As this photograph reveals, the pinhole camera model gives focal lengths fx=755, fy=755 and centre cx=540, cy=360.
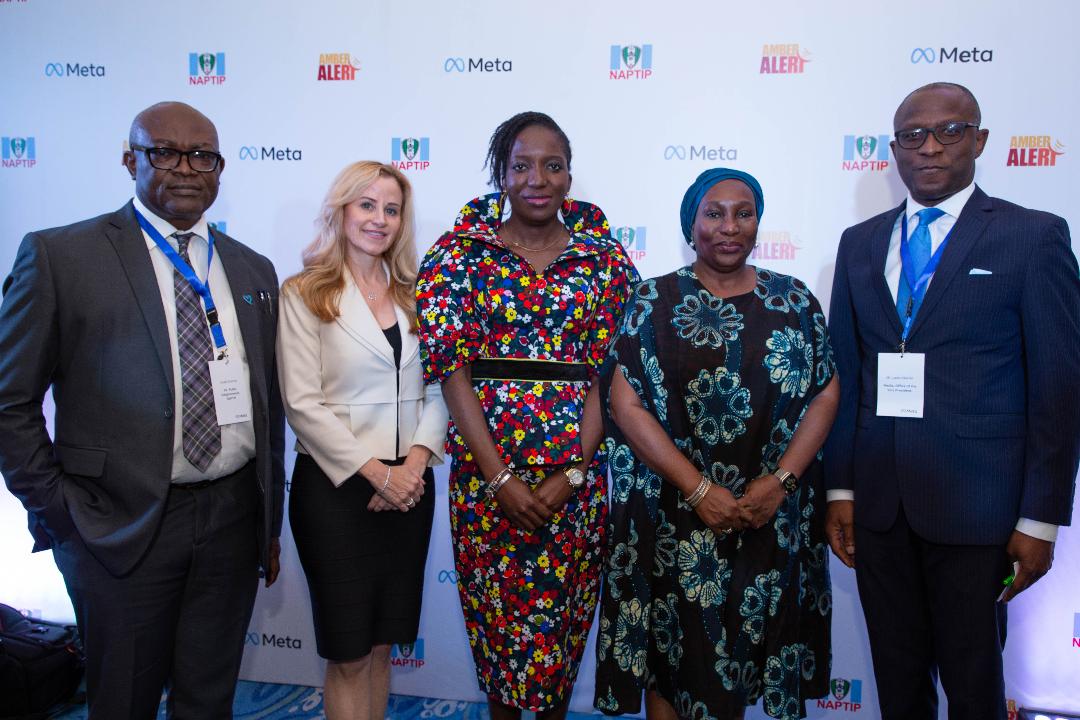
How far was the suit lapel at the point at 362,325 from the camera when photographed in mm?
2111

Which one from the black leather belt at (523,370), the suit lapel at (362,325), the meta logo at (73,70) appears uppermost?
the meta logo at (73,70)

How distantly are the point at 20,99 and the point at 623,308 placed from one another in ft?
9.74

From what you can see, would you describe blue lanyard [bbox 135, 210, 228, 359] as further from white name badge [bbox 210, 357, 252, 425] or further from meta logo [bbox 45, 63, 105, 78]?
meta logo [bbox 45, 63, 105, 78]

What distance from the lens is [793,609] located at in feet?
6.30

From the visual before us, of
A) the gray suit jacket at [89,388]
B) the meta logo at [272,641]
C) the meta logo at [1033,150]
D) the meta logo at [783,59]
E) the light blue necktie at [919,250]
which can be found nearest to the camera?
the gray suit jacket at [89,388]

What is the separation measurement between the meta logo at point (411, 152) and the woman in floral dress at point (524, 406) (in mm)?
1073

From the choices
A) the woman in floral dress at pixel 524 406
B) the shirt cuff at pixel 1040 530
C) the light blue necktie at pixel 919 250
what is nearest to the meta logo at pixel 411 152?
the woman in floral dress at pixel 524 406

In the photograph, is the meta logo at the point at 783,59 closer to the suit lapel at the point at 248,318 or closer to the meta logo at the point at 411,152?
the meta logo at the point at 411,152

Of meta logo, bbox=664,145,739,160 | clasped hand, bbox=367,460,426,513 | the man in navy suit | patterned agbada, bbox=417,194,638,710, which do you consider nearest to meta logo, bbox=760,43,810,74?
meta logo, bbox=664,145,739,160

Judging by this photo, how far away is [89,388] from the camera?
1.79 metres

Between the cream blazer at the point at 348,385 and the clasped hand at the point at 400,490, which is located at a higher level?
the cream blazer at the point at 348,385

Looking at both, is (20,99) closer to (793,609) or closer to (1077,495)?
(793,609)

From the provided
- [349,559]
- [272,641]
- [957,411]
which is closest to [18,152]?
[272,641]

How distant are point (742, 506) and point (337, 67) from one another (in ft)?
7.88
